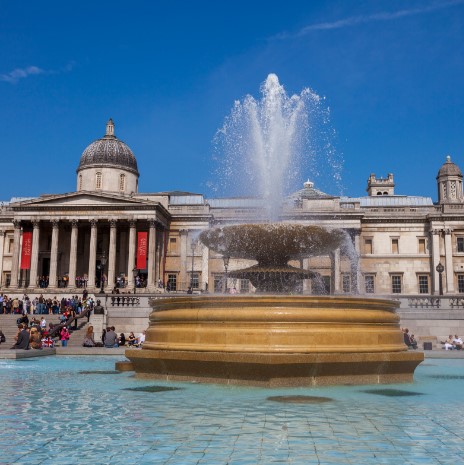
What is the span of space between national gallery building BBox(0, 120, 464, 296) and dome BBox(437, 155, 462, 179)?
103 mm

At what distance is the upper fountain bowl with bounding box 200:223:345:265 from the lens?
1313 centimetres

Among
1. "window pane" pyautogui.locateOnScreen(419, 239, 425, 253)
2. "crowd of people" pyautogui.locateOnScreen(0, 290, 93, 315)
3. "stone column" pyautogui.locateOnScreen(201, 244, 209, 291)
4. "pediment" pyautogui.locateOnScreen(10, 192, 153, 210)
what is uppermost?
"pediment" pyautogui.locateOnScreen(10, 192, 153, 210)

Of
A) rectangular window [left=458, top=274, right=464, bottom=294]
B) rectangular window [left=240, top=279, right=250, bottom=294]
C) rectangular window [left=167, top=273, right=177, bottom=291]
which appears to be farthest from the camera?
rectangular window [left=167, top=273, right=177, bottom=291]

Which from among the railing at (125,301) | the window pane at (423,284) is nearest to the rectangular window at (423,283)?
the window pane at (423,284)

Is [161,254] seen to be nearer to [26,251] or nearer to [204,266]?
[204,266]

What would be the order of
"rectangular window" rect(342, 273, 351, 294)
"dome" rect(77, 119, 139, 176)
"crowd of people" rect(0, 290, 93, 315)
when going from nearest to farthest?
"crowd of people" rect(0, 290, 93, 315) → "rectangular window" rect(342, 273, 351, 294) → "dome" rect(77, 119, 139, 176)

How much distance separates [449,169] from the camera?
62.8 m

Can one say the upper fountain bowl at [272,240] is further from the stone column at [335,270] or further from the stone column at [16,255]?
the stone column at [16,255]

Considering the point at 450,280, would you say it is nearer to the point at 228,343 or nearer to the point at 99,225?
the point at 99,225

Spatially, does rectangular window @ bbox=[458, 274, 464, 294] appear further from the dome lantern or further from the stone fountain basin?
the stone fountain basin

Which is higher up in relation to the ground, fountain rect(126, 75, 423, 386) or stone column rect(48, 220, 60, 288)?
stone column rect(48, 220, 60, 288)

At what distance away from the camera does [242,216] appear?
55.8m

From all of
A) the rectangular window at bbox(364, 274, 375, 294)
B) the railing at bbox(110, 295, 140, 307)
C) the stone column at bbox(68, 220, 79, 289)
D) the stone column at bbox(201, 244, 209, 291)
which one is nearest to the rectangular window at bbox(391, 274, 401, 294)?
the rectangular window at bbox(364, 274, 375, 294)

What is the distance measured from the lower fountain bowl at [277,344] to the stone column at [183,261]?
158ft
